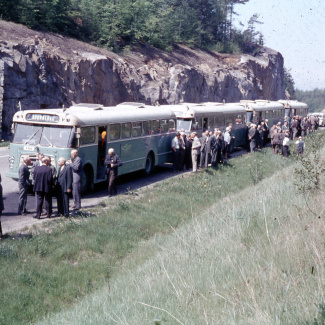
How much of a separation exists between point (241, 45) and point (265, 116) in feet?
128

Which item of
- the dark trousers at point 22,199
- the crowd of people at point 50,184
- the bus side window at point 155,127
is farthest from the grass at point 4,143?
the dark trousers at point 22,199

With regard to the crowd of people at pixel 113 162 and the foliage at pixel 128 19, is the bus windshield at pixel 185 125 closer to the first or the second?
the crowd of people at pixel 113 162

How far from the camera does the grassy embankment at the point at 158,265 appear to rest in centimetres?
571

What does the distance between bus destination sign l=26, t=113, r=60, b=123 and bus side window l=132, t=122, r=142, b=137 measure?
14.1ft

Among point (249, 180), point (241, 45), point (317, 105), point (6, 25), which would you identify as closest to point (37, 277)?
point (249, 180)

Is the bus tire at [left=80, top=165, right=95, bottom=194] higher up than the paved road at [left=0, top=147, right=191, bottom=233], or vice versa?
the bus tire at [left=80, top=165, right=95, bottom=194]

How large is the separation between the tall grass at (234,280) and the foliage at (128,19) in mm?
33801

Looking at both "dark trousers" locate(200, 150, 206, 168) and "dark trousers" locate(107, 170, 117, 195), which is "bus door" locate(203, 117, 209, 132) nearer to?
"dark trousers" locate(200, 150, 206, 168)

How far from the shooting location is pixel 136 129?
64.7ft

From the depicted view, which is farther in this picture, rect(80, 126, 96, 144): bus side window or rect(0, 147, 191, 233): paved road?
rect(80, 126, 96, 144): bus side window

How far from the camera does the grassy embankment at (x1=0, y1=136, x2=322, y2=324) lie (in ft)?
18.7

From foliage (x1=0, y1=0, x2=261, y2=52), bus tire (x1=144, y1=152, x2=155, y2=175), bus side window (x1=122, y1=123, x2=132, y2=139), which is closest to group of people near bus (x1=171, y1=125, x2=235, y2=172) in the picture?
bus tire (x1=144, y1=152, x2=155, y2=175)

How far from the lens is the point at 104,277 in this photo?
34.6 feet

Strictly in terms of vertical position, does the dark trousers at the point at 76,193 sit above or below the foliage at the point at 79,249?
above
